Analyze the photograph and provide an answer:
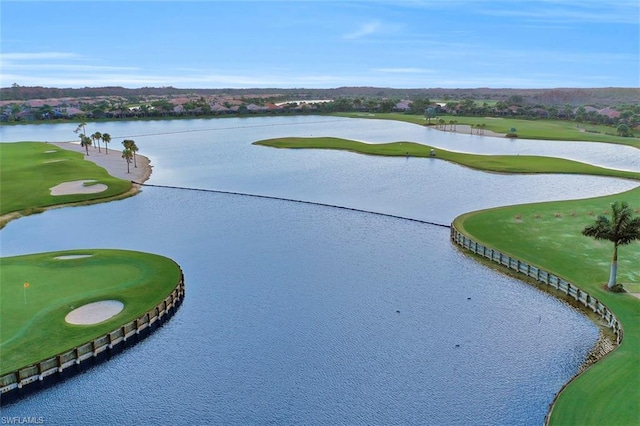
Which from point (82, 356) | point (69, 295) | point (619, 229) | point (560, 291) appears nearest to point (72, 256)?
point (69, 295)

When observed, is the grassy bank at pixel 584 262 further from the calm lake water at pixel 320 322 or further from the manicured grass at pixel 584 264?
the calm lake water at pixel 320 322

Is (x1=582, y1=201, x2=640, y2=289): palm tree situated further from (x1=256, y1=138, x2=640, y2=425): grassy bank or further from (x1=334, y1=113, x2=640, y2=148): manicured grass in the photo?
(x1=334, y1=113, x2=640, y2=148): manicured grass

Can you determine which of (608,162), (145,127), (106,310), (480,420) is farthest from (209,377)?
(145,127)

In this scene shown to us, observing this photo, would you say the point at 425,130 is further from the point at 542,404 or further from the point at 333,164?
the point at 542,404

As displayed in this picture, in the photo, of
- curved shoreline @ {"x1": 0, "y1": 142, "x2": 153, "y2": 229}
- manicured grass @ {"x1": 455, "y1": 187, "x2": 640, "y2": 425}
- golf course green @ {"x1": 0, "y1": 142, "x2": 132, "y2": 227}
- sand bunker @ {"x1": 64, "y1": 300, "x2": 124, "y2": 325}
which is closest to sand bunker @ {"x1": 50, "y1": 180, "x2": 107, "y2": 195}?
golf course green @ {"x1": 0, "y1": 142, "x2": 132, "y2": 227}

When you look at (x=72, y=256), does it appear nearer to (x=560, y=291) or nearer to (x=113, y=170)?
(x=560, y=291)

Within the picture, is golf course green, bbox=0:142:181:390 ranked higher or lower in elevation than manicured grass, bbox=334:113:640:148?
lower

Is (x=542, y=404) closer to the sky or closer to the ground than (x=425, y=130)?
closer to the ground
